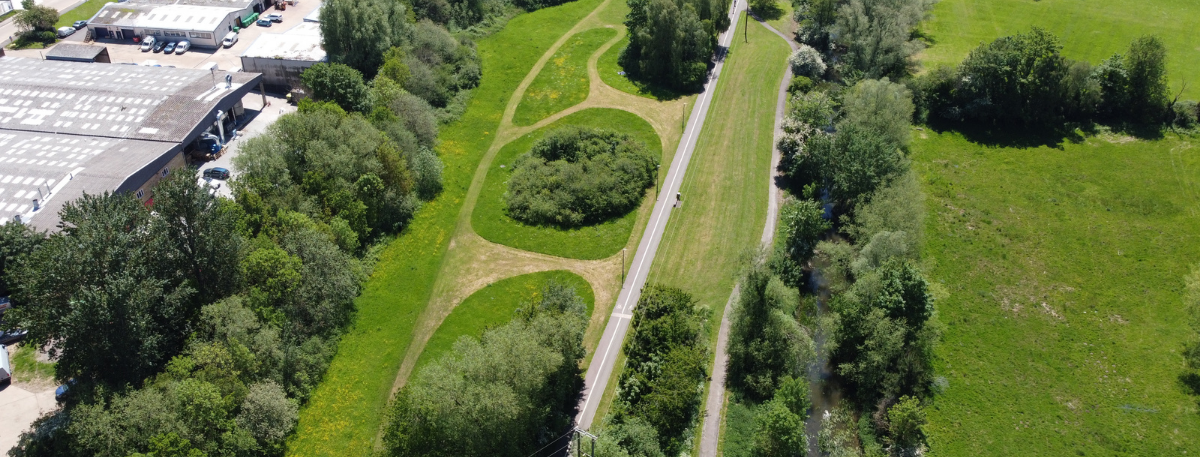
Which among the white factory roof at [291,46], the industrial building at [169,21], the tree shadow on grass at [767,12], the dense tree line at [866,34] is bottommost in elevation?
the industrial building at [169,21]

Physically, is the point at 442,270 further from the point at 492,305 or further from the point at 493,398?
the point at 493,398

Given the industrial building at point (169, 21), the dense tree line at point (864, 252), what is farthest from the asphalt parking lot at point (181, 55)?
the dense tree line at point (864, 252)

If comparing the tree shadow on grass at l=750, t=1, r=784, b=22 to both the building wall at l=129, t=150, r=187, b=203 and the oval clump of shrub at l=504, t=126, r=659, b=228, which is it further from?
the building wall at l=129, t=150, r=187, b=203

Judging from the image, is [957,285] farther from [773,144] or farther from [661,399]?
[661,399]

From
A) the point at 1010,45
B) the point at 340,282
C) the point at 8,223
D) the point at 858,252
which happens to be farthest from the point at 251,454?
the point at 1010,45

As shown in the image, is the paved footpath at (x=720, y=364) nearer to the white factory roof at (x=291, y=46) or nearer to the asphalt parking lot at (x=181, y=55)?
the white factory roof at (x=291, y=46)

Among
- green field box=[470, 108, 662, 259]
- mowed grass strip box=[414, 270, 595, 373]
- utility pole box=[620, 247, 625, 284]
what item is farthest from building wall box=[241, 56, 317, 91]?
utility pole box=[620, 247, 625, 284]
